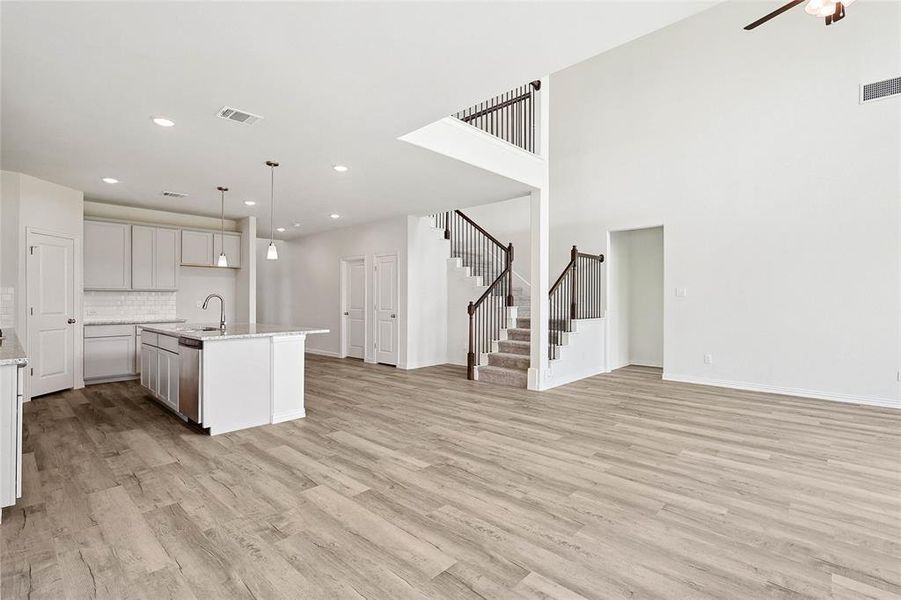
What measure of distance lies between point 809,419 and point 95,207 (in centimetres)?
977

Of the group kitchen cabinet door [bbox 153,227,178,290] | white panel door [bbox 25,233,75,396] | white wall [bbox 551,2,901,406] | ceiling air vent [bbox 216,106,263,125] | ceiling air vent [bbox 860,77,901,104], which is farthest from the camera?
kitchen cabinet door [bbox 153,227,178,290]

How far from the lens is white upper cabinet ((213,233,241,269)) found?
772cm

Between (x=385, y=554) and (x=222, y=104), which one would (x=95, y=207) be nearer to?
(x=222, y=104)

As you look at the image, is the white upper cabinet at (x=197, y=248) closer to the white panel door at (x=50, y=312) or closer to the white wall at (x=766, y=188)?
the white panel door at (x=50, y=312)

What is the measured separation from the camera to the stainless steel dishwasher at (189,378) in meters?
4.02

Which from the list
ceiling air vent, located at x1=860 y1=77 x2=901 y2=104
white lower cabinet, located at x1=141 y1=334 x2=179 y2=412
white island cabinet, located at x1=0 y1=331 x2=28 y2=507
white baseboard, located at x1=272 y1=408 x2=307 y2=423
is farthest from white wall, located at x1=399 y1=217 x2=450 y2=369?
ceiling air vent, located at x1=860 y1=77 x2=901 y2=104

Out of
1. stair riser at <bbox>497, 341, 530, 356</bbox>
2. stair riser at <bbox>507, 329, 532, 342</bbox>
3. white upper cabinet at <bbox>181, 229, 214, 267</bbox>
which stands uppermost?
white upper cabinet at <bbox>181, 229, 214, 267</bbox>

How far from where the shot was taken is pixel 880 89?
16.8 ft

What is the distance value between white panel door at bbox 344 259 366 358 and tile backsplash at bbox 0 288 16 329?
16.1 feet

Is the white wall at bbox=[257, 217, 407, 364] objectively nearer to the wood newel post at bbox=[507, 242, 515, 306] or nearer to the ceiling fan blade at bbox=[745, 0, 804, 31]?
the wood newel post at bbox=[507, 242, 515, 306]

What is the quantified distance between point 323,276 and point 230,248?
212 cm

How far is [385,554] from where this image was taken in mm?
2119

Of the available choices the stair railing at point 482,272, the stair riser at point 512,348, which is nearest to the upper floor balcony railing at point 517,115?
the stair railing at point 482,272

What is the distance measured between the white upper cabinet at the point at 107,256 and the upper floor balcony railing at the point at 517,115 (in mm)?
5445
